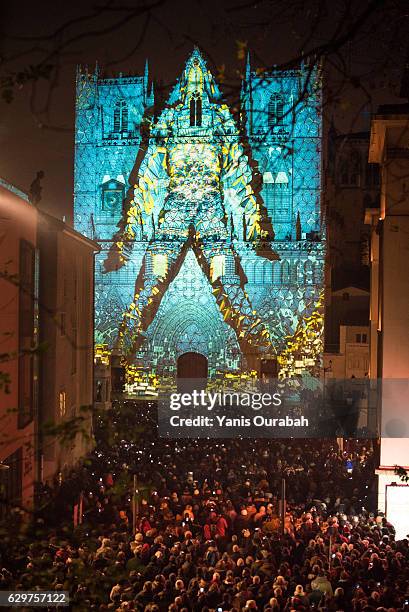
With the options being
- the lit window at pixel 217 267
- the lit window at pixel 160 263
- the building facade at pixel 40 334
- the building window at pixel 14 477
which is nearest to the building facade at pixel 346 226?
the lit window at pixel 217 267

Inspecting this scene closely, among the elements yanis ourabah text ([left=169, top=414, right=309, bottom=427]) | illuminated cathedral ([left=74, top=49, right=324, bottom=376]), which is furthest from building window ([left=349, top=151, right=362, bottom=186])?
yanis ourabah text ([left=169, top=414, right=309, bottom=427])

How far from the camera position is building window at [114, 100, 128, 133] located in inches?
1784

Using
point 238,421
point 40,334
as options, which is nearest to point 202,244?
point 238,421

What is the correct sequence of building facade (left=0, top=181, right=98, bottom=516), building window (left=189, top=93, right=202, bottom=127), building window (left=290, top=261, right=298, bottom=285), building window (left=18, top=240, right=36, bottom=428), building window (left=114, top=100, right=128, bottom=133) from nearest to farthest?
building facade (left=0, top=181, right=98, bottom=516) → building window (left=18, top=240, right=36, bottom=428) → building window (left=290, top=261, right=298, bottom=285) → building window (left=189, top=93, right=202, bottom=127) → building window (left=114, top=100, right=128, bottom=133)

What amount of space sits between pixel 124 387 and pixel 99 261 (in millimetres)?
7664

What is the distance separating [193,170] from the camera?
43.4 metres

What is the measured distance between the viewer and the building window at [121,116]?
45312 mm

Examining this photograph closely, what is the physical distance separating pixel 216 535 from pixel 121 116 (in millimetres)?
35506

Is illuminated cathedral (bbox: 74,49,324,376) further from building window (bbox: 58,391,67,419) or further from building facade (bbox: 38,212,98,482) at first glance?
building window (bbox: 58,391,67,419)

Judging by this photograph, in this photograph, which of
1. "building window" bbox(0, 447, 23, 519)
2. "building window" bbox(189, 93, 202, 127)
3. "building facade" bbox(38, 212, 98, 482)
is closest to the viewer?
"building window" bbox(0, 447, 23, 519)

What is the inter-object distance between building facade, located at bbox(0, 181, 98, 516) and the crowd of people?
1.01 metres

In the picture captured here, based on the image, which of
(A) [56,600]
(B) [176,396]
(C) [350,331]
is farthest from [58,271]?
(C) [350,331]

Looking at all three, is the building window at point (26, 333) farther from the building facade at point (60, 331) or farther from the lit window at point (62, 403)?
the lit window at point (62, 403)

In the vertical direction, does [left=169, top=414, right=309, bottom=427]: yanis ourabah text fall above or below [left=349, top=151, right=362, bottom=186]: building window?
below
